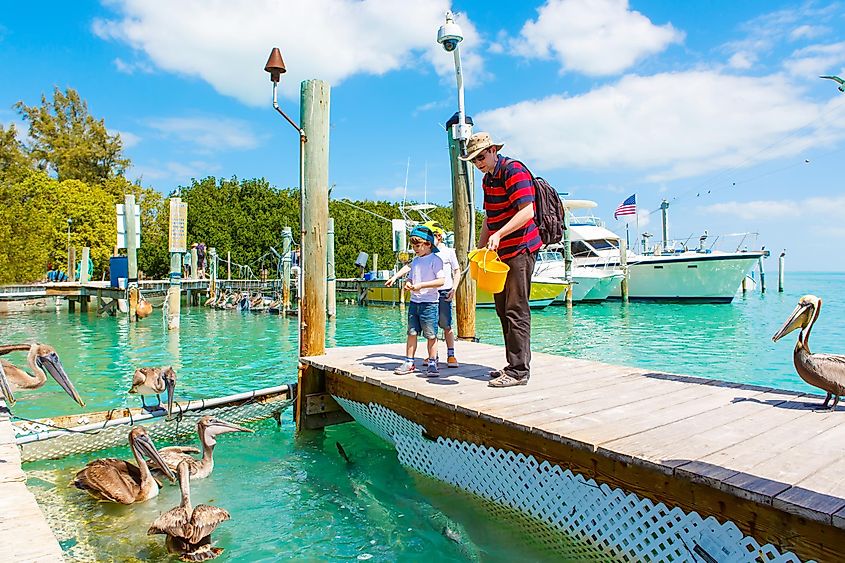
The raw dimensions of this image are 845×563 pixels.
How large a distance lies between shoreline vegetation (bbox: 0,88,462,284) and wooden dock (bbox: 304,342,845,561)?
33907 mm

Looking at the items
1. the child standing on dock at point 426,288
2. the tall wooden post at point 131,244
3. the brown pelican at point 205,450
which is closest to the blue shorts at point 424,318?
the child standing on dock at point 426,288

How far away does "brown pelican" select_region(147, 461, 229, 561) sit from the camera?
4445 millimetres

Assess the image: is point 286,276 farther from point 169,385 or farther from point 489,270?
point 489,270

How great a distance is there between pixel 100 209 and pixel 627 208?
1365 inches

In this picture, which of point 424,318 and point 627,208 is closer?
point 424,318

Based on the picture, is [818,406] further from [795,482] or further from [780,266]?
[780,266]

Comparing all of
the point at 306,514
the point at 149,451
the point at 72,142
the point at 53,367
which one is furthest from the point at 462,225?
A: the point at 72,142

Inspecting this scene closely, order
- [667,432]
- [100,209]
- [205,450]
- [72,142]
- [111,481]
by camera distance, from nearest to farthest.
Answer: [667,432], [111,481], [205,450], [100,209], [72,142]

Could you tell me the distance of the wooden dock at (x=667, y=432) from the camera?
2.91m

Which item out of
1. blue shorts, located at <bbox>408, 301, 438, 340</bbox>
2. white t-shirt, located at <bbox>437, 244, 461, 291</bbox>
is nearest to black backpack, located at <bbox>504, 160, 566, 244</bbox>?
white t-shirt, located at <bbox>437, 244, 461, 291</bbox>

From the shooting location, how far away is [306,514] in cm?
529

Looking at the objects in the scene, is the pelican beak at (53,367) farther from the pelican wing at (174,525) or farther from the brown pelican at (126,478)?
the pelican wing at (174,525)

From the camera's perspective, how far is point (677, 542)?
3.41m

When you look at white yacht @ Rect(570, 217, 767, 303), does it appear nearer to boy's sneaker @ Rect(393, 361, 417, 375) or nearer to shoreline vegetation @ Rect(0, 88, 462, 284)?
shoreline vegetation @ Rect(0, 88, 462, 284)
